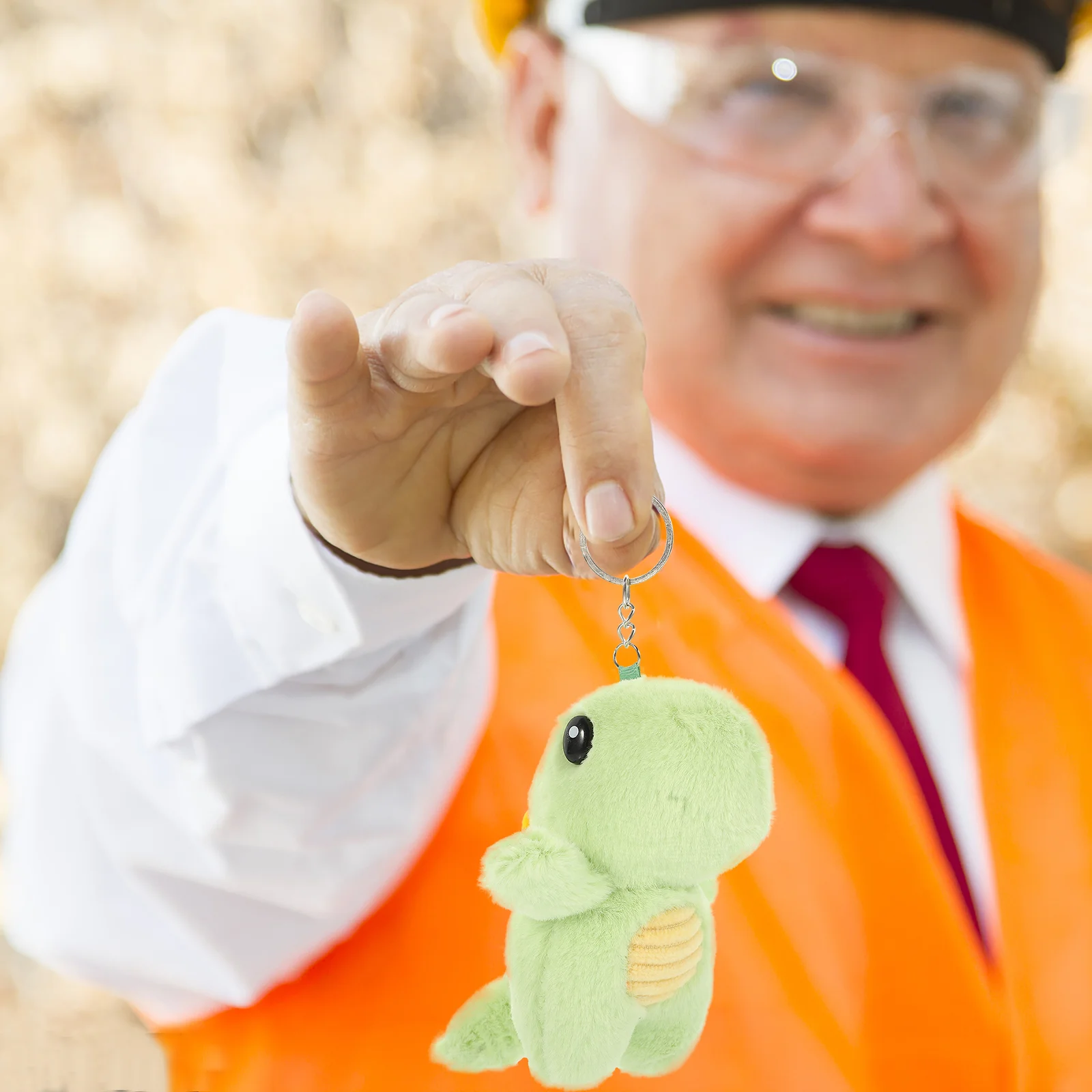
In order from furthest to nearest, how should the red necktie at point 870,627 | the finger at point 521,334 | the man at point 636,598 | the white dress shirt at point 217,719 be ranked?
the red necktie at point 870,627 < the white dress shirt at point 217,719 < the man at point 636,598 < the finger at point 521,334

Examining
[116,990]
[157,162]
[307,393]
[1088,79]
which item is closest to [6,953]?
[157,162]

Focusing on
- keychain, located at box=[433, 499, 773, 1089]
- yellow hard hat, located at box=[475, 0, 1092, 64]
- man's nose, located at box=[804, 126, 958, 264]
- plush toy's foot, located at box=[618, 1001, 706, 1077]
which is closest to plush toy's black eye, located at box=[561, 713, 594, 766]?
keychain, located at box=[433, 499, 773, 1089]

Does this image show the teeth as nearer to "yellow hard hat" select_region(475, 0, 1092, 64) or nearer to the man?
the man

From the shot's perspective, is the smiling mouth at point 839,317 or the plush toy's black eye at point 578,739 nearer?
the plush toy's black eye at point 578,739

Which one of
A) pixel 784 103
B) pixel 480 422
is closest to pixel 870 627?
pixel 784 103

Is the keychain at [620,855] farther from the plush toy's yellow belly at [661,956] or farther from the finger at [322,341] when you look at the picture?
the finger at [322,341]

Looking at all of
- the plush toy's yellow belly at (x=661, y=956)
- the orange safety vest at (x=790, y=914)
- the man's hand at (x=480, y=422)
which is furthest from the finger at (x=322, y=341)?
the orange safety vest at (x=790, y=914)
